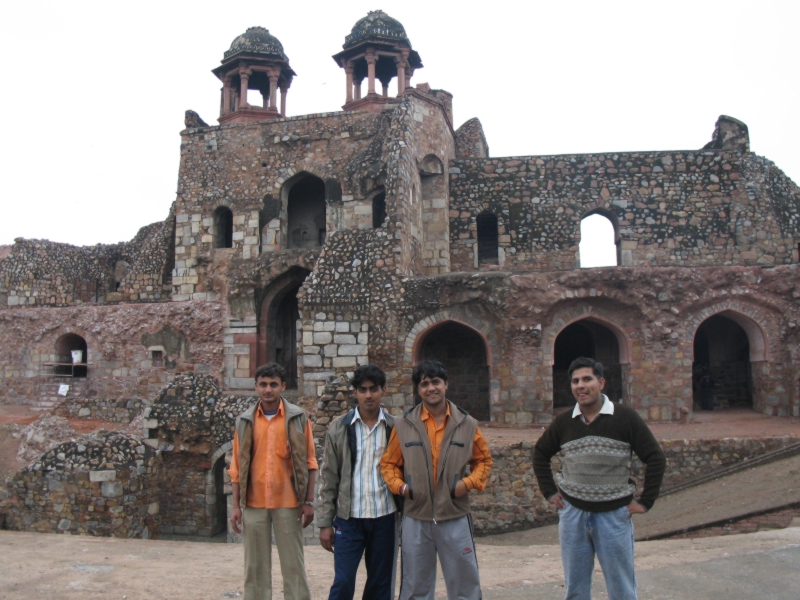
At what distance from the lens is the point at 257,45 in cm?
2030

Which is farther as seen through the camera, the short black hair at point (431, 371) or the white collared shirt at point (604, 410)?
the short black hair at point (431, 371)

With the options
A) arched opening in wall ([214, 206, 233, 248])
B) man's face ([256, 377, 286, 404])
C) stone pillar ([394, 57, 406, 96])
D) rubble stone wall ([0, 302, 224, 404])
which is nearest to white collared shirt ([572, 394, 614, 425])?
man's face ([256, 377, 286, 404])

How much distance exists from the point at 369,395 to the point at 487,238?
46.1ft

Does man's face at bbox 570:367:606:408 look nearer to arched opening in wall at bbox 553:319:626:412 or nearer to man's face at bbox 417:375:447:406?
man's face at bbox 417:375:447:406

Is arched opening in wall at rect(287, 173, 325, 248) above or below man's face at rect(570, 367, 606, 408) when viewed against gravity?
above

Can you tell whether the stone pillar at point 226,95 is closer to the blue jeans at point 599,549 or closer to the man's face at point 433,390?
the man's face at point 433,390

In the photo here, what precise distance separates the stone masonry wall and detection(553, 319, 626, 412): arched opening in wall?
1863 millimetres

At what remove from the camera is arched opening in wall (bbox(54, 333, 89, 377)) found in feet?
61.5

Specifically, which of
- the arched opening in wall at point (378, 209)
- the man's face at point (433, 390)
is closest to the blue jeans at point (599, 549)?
the man's face at point (433, 390)

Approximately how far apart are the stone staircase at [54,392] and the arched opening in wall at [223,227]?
18.2 ft

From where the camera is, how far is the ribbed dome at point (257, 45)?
20.2 m

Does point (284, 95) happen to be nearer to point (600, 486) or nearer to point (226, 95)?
point (226, 95)

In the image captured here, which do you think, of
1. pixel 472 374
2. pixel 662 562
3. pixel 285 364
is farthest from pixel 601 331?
pixel 662 562

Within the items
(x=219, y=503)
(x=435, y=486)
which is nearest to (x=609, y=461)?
(x=435, y=486)
